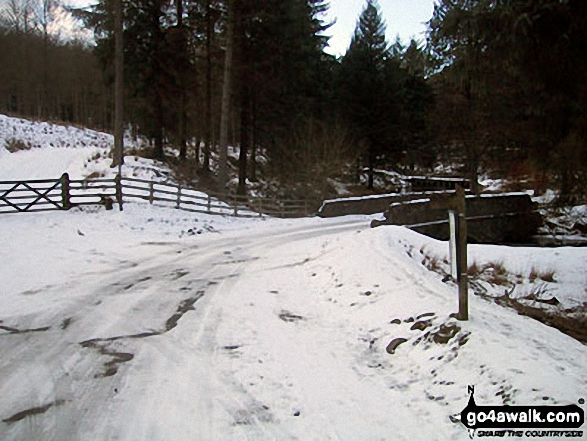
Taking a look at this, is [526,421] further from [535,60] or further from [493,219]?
[493,219]

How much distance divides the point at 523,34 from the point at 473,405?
24.5 ft

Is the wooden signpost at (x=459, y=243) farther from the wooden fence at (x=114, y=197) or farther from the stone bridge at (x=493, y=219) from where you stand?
the wooden fence at (x=114, y=197)

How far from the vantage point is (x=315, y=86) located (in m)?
41.4

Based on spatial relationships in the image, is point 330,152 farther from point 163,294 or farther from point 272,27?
point 163,294

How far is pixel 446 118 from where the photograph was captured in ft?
110

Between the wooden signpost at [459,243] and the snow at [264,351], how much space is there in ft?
0.78

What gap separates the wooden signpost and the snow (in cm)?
24

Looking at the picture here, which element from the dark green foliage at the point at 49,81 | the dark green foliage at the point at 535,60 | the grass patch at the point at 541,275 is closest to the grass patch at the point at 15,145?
the dark green foliage at the point at 49,81

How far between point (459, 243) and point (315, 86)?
3804 cm

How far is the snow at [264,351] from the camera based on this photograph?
379 cm

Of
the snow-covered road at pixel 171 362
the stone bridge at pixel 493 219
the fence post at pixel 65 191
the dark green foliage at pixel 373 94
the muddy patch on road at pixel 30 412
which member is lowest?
the muddy patch on road at pixel 30 412

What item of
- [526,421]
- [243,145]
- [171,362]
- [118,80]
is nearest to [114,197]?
[118,80]

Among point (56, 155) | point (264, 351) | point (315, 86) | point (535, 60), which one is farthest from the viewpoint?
point (315, 86)

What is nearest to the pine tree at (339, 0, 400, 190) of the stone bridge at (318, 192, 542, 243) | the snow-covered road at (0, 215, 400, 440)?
the stone bridge at (318, 192, 542, 243)
